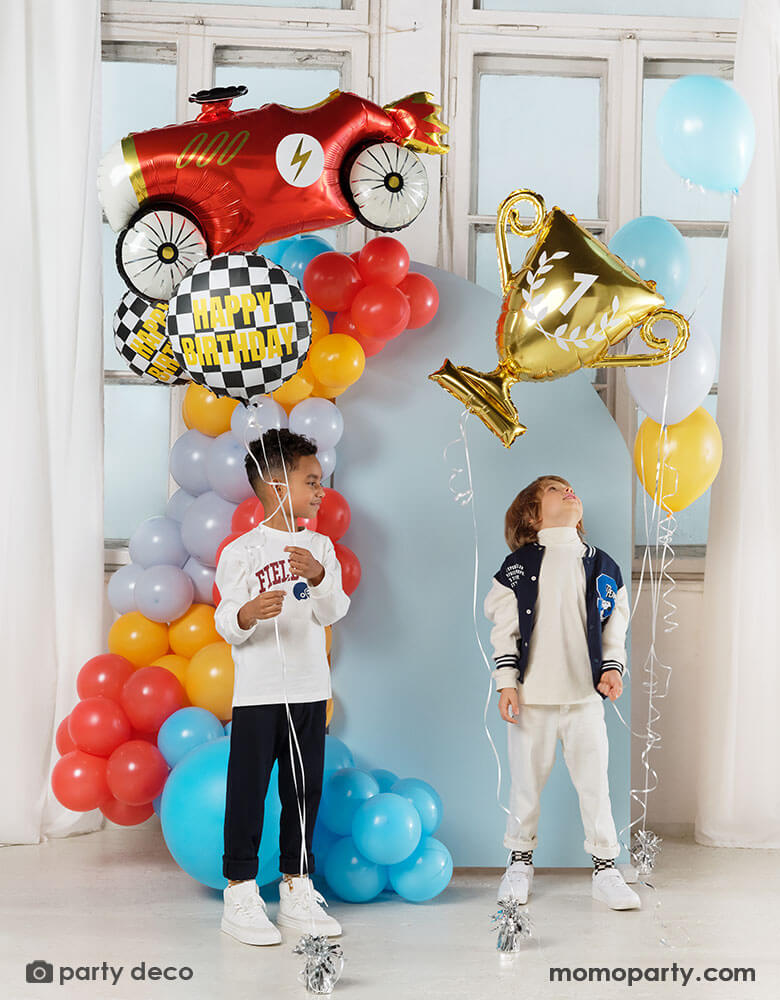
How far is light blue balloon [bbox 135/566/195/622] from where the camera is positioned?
2.69 m

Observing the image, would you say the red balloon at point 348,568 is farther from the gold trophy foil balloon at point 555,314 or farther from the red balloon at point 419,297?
the red balloon at point 419,297

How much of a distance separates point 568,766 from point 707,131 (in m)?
1.54

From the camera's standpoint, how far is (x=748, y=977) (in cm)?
204

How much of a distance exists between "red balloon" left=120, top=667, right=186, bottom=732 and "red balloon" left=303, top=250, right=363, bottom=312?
1.02 meters

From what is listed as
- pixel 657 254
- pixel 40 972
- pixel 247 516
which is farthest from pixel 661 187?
pixel 40 972

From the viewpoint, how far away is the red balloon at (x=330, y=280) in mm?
2688

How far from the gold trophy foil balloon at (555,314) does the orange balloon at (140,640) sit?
0.99 meters

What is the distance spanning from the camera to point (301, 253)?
9.29ft

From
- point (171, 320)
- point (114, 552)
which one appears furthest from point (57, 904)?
point (171, 320)

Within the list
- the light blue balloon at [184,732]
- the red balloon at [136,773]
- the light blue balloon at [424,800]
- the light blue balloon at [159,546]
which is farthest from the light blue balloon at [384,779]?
the light blue balloon at [159,546]

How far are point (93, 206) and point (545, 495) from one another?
4.96 ft

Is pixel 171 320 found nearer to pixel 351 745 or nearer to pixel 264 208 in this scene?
pixel 264 208

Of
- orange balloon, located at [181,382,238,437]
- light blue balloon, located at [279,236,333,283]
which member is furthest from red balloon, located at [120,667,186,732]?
light blue balloon, located at [279,236,333,283]

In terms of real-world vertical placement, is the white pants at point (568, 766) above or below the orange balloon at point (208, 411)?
below
